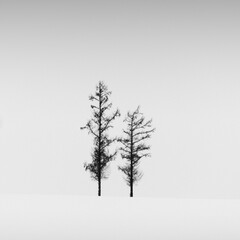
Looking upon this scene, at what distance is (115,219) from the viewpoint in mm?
30125

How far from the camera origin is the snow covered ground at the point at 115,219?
74.8 feet

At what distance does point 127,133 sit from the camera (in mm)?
49094

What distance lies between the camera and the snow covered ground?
22797 millimetres

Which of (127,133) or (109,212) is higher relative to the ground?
(127,133)
